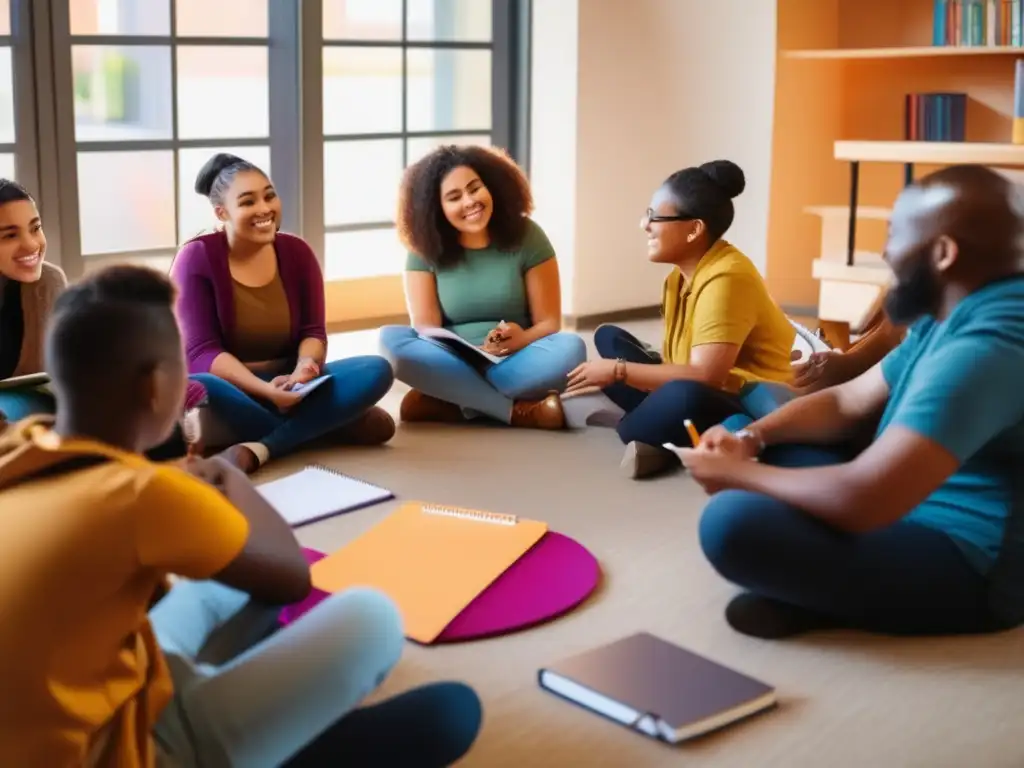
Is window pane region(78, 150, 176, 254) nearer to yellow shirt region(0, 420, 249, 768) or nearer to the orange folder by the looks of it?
the orange folder

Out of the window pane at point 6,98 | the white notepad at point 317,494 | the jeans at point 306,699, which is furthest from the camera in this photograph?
the window pane at point 6,98

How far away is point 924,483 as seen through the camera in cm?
202

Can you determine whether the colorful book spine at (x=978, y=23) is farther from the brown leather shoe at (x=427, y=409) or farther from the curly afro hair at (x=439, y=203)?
the brown leather shoe at (x=427, y=409)

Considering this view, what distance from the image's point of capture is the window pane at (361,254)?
17.1 feet

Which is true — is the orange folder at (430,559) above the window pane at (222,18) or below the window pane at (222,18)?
below

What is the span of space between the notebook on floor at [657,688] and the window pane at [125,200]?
2.98 meters

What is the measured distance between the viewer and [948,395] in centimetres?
201

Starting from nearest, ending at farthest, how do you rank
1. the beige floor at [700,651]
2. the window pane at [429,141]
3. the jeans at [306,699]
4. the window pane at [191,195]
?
the jeans at [306,699], the beige floor at [700,651], the window pane at [191,195], the window pane at [429,141]

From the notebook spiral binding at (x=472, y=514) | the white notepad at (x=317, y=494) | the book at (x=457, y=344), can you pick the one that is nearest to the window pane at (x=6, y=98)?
the book at (x=457, y=344)

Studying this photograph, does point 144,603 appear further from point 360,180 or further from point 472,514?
point 360,180

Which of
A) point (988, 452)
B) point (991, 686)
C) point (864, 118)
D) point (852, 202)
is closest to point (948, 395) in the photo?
point (988, 452)

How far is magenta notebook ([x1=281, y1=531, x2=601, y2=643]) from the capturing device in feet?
7.41

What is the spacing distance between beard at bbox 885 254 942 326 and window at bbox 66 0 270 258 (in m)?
3.04

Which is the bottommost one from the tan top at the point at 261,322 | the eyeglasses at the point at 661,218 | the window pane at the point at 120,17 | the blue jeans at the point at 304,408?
the blue jeans at the point at 304,408
